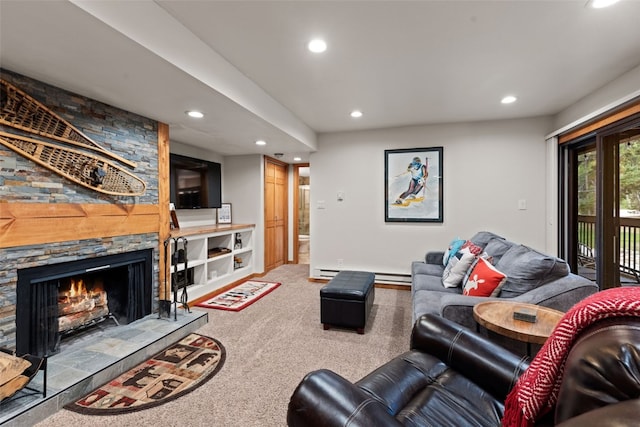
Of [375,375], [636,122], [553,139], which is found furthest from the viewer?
[553,139]

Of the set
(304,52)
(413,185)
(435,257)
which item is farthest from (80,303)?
(413,185)

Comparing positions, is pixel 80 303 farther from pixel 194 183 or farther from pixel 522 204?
pixel 522 204

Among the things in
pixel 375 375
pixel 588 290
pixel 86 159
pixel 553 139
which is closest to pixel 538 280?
pixel 588 290

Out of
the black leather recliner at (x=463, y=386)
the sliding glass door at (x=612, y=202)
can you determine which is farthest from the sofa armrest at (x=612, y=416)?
the sliding glass door at (x=612, y=202)

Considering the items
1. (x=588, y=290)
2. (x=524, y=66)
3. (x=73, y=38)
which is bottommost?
(x=588, y=290)

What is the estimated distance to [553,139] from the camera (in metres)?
3.83

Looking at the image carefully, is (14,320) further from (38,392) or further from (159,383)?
(159,383)

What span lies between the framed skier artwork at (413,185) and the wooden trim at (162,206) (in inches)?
117

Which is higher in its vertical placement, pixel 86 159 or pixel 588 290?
pixel 86 159

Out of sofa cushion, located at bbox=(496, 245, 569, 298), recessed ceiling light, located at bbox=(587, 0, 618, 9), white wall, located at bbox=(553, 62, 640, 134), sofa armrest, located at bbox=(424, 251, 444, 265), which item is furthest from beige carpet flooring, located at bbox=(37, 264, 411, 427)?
white wall, located at bbox=(553, 62, 640, 134)

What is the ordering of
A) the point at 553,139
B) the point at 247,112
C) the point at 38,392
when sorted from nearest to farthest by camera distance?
the point at 38,392, the point at 247,112, the point at 553,139

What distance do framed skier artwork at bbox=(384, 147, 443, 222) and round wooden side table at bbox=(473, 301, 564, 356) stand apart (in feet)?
8.13

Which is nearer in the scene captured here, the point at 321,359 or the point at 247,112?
the point at 321,359

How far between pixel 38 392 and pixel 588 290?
11.4 feet
